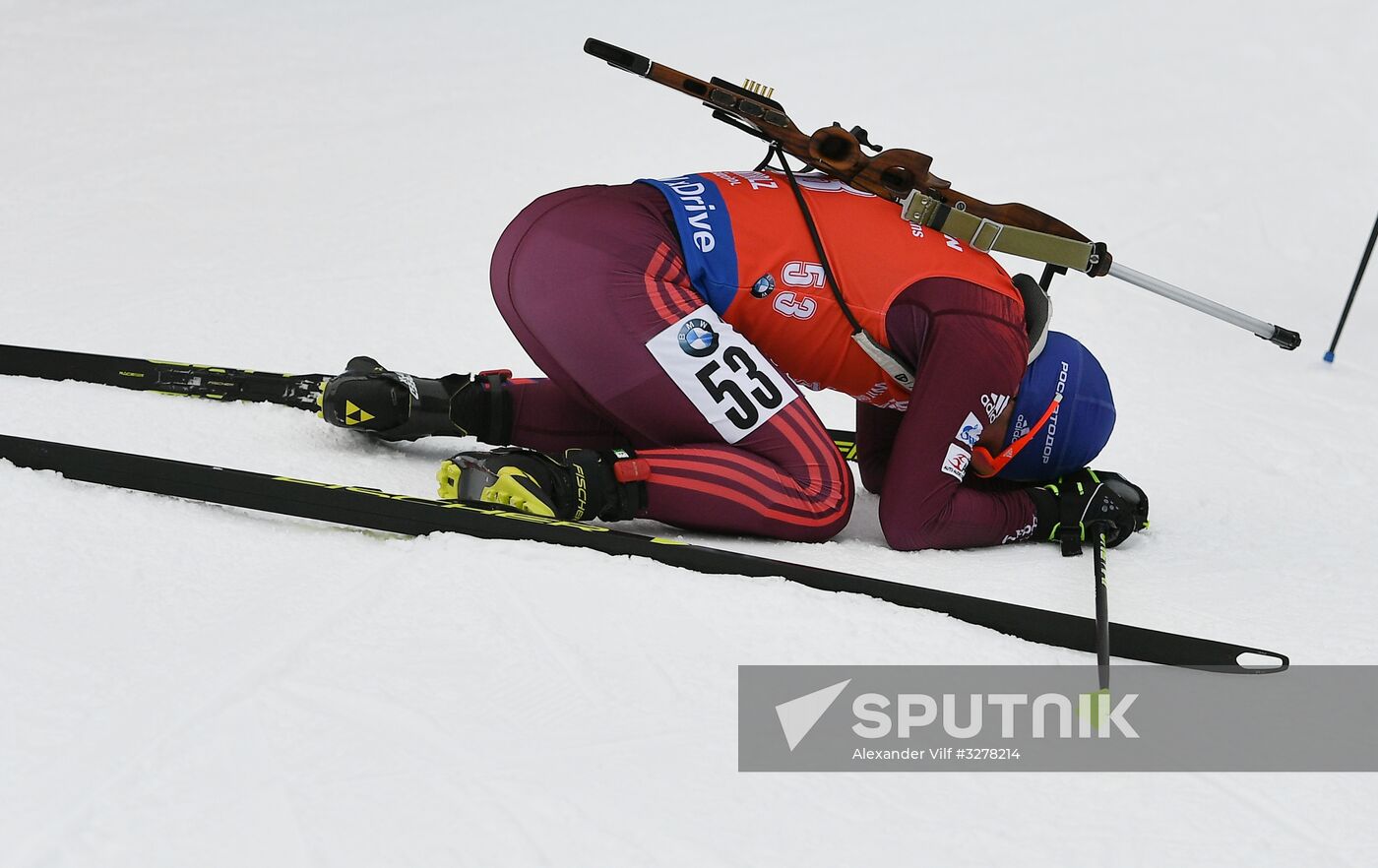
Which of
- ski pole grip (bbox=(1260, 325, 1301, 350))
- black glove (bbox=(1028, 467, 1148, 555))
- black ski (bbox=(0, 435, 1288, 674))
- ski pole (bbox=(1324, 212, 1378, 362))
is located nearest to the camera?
black ski (bbox=(0, 435, 1288, 674))

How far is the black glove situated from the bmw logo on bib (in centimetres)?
67

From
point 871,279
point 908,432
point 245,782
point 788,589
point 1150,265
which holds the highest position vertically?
point 1150,265

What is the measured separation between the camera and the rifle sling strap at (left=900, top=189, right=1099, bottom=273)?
210 cm

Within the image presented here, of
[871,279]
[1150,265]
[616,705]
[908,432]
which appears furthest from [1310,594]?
[1150,265]

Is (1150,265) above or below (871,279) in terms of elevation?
above

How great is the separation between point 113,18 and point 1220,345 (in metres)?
4.78

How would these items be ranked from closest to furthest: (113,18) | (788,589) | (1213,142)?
(788,589) < (1213,142) < (113,18)

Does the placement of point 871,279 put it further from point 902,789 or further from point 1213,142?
point 1213,142

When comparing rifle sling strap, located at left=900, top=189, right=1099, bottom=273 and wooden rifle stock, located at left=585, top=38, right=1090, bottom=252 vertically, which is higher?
wooden rifle stock, located at left=585, top=38, right=1090, bottom=252

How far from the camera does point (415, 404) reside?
7.59ft

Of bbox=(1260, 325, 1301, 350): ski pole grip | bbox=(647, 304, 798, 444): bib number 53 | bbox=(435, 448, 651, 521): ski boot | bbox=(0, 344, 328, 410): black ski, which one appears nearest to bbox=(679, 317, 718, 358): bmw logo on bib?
bbox=(647, 304, 798, 444): bib number 53

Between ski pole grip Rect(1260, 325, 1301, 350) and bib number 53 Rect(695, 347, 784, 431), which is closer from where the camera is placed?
bib number 53 Rect(695, 347, 784, 431)

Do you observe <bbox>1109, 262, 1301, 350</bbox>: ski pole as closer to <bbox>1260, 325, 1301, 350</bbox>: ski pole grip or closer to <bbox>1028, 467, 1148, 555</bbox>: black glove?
→ <bbox>1260, 325, 1301, 350</bbox>: ski pole grip

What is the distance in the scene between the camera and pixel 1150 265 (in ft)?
13.4
